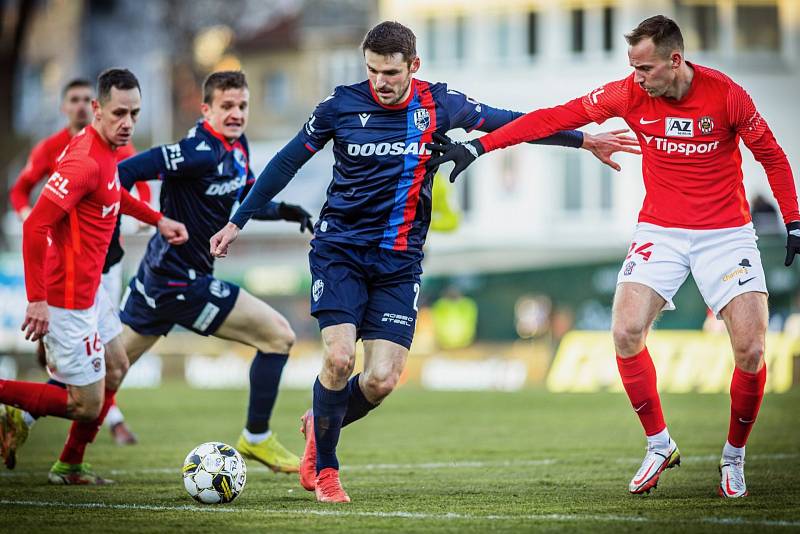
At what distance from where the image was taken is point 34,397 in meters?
8.35

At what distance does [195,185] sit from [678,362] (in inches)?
482

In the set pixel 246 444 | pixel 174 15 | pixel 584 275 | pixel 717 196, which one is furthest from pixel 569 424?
pixel 174 15

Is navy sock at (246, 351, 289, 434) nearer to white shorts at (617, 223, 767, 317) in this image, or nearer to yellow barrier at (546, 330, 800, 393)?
white shorts at (617, 223, 767, 317)

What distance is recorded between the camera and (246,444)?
9352 millimetres

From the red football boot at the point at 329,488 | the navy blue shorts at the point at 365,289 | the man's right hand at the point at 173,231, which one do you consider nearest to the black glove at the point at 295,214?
the man's right hand at the point at 173,231

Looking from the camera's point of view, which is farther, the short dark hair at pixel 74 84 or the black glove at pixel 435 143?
the short dark hair at pixel 74 84

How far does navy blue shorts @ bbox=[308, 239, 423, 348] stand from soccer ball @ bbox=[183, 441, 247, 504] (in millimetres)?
1017

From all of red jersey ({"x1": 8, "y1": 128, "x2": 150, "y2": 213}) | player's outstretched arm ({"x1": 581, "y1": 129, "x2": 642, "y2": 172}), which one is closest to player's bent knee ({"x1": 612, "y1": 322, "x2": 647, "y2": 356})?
player's outstretched arm ({"x1": 581, "y1": 129, "x2": 642, "y2": 172})

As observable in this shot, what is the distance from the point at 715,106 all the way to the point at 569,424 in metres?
6.85

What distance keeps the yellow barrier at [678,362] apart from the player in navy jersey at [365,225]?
1252 centimetres

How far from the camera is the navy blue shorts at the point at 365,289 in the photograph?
752cm

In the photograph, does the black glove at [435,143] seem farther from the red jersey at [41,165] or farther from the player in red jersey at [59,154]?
the red jersey at [41,165]

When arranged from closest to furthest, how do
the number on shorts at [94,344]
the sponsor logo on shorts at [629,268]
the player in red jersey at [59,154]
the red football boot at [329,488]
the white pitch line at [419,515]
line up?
the white pitch line at [419,515]
the red football boot at [329,488]
the sponsor logo on shorts at [629,268]
the number on shorts at [94,344]
the player in red jersey at [59,154]

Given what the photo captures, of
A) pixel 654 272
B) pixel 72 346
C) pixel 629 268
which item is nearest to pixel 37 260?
pixel 72 346
